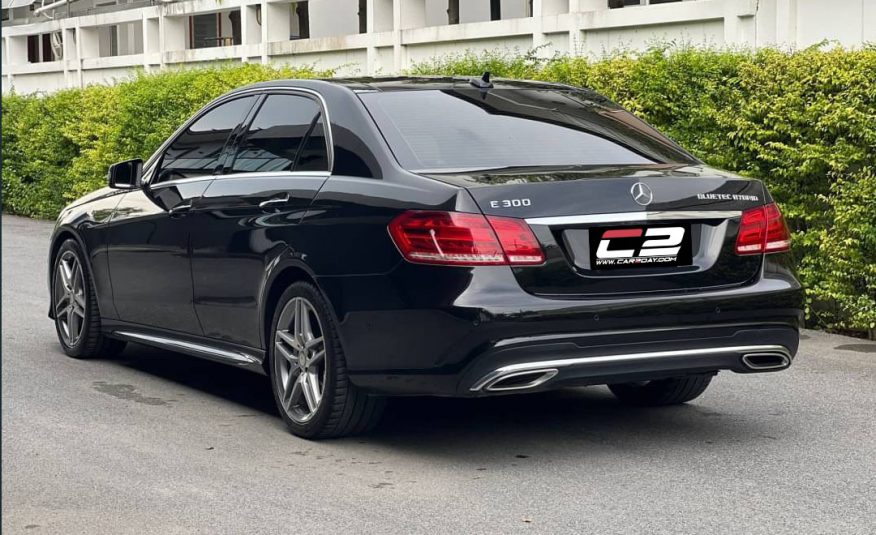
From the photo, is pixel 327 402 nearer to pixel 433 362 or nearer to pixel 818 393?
pixel 433 362

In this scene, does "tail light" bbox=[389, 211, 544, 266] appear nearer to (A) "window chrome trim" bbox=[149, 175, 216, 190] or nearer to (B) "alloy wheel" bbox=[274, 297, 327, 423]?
(B) "alloy wheel" bbox=[274, 297, 327, 423]

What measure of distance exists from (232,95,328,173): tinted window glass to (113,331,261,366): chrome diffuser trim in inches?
35.7

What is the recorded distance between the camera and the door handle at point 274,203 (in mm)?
6642

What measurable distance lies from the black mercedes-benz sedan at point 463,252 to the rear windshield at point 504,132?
13mm

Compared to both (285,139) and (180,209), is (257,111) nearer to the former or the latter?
(285,139)

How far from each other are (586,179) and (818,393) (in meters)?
2.61

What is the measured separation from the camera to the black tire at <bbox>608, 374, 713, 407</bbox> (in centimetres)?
720

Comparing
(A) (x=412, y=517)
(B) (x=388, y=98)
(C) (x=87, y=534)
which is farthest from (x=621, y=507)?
(B) (x=388, y=98)

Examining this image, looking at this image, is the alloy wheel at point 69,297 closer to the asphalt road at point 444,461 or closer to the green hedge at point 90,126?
the asphalt road at point 444,461

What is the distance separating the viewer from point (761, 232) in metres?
6.19

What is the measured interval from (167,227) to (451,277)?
257 centimetres

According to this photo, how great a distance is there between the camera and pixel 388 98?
668cm

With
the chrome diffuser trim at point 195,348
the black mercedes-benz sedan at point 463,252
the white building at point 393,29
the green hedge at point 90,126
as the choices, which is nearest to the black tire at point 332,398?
the black mercedes-benz sedan at point 463,252

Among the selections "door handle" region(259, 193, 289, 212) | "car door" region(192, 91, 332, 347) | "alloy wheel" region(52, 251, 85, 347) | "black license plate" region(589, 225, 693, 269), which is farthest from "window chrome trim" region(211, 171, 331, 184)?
"alloy wheel" region(52, 251, 85, 347)
